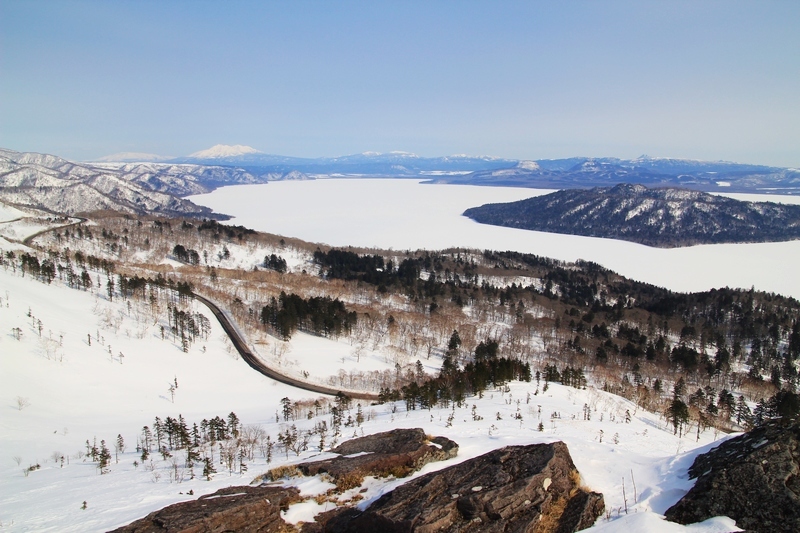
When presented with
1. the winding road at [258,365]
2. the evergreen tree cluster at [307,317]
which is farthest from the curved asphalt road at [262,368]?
the evergreen tree cluster at [307,317]

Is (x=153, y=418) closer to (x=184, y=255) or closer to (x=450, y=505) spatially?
(x=450, y=505)

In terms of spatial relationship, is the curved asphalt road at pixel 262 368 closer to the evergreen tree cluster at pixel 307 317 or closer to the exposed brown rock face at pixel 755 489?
the evergreen tree cluster at pixel 307 317

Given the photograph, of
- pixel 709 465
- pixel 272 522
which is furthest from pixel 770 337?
pixel 272 522

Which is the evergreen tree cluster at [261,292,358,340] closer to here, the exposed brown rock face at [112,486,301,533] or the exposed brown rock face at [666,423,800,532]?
the exposed brown rock face at [112,486,301,533]

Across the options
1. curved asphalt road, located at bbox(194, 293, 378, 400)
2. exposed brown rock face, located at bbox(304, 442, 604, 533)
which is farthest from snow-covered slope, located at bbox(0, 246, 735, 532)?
curved asphalt road, located at bbox(194, 293, 378, 400)

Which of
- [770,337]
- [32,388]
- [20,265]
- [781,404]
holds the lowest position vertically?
[770,337]

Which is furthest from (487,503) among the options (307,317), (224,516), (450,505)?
(307,317)

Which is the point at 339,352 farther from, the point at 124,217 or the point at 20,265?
the point at 124,217
